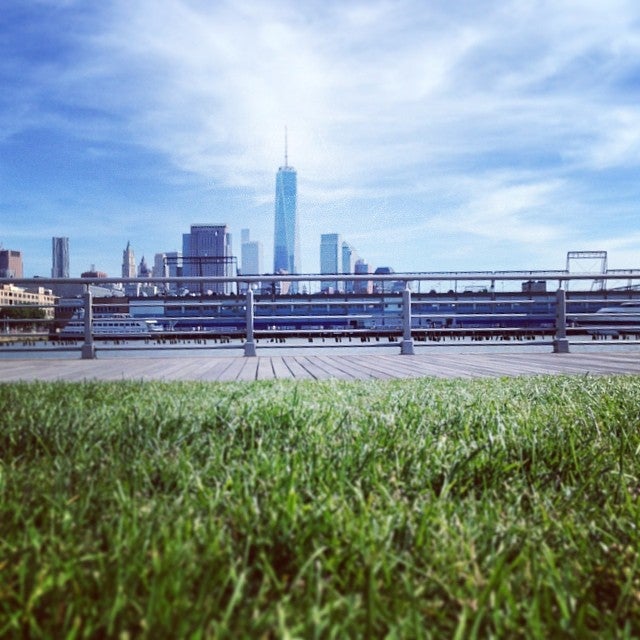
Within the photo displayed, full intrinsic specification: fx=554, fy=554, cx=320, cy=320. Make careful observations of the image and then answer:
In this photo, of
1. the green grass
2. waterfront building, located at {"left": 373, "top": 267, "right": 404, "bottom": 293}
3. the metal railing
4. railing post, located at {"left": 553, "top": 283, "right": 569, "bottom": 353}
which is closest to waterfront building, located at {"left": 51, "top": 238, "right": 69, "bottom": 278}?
waterfront building, located at {"left": 373, "top": 267, "right": 404, "bottom": 293}

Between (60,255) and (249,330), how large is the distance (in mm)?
210266

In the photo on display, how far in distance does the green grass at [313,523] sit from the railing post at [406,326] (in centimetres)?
555

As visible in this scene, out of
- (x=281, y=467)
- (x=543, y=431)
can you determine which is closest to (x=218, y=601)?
(x=281, y=467)

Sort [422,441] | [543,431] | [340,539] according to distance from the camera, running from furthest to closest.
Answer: [543,431], [422,441], [340,539]

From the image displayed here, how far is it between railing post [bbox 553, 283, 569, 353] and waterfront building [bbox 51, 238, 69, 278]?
200 meters

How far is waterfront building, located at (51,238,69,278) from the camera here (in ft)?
622

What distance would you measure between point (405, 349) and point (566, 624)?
707cm

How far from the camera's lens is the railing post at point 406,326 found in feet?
25.7

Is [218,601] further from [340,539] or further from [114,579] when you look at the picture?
[340,539]

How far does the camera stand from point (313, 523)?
1.15 m

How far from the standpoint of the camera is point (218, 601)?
2.78 ft

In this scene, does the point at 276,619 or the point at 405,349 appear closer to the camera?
the point at 276,619

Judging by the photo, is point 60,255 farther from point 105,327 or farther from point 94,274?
point 105,327

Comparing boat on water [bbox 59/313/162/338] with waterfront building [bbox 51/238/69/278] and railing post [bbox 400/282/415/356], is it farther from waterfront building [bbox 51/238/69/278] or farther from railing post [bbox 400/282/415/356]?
waterfront building [bbox 51/238/69/278]
